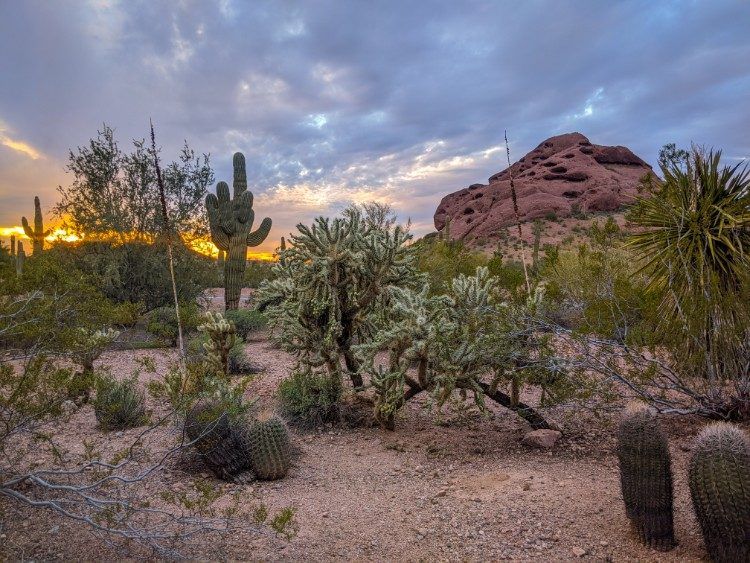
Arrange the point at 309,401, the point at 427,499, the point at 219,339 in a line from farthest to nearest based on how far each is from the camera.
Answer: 1. the point at 219,339
2. the point at 309,401
3. the point at 427,499

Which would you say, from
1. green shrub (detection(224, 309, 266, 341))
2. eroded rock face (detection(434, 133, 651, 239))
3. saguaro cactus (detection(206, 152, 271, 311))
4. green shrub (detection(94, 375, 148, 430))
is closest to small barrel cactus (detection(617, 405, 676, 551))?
green shrub (detection(94, 375, 148, 430))

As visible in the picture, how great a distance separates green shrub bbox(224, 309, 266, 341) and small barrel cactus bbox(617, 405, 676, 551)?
11.7 m

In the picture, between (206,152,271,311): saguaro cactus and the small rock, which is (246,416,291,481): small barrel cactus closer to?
the small rock

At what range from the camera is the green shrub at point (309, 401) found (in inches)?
272

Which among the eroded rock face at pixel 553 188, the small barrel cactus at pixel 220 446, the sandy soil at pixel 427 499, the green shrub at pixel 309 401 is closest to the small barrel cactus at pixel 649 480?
the sandy soil at pixel 427 499

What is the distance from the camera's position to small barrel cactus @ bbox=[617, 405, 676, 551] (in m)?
3.51

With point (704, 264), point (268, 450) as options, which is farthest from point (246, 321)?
point (704, 264)

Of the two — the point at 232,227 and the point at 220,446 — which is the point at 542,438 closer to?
the point at 220,446

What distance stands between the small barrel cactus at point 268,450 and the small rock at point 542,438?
8.78ft

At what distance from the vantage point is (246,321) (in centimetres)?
1433

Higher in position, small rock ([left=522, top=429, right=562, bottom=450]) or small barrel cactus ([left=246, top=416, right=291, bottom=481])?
small barrel cactus ([left=246, top=416, right=291, bottom=481])

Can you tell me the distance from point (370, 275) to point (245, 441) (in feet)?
8.34

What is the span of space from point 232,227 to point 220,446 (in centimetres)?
1248

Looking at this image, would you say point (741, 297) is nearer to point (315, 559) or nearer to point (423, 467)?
point (423, 467)
